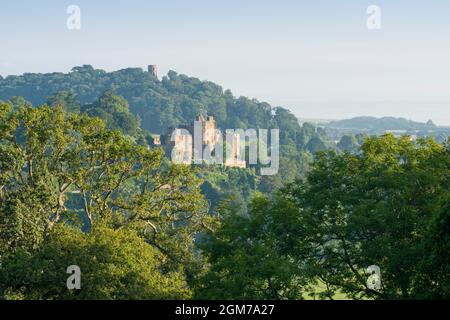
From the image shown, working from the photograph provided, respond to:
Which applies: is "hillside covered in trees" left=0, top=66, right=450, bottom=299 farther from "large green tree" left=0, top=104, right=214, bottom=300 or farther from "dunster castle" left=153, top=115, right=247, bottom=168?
"dunster castle" left=153, top=115, right=247, bottom=168

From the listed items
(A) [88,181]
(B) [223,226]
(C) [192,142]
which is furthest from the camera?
A: (C) [192,142]

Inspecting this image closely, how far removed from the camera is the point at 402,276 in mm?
18438

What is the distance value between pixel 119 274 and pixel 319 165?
6.00 meters

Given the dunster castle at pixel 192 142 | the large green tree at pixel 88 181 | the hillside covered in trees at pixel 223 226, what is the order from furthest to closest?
the dunster castle at pixel 192 142 → the large green tree at pixel 88 181 → the hillside covered in trees at pixel 223 226

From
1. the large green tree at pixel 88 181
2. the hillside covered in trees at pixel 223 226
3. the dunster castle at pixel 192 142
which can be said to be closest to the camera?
the hillside covered in trees at pixel 223 226

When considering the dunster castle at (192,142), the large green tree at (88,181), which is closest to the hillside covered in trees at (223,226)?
the large green tree at (88,181)

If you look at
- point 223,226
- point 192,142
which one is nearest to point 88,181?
point 223,226

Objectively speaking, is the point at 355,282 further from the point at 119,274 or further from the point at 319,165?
the point at 119,274

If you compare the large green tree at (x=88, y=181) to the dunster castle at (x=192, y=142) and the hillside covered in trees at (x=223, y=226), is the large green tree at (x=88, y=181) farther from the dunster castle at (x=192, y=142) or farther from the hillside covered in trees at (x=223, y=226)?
the dunster castle at (x=192, y=142)

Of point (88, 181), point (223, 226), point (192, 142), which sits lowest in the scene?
point (192, 142)

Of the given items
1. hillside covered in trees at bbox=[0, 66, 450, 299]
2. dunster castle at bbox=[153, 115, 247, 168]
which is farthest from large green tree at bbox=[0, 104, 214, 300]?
dunster castle at bbox=[153, 115, 247, 168]

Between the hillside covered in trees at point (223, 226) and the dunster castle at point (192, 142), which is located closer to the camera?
the hillside covered in trees at point (223, 226)

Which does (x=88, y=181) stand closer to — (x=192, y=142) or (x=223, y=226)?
(x=223, y=226)
